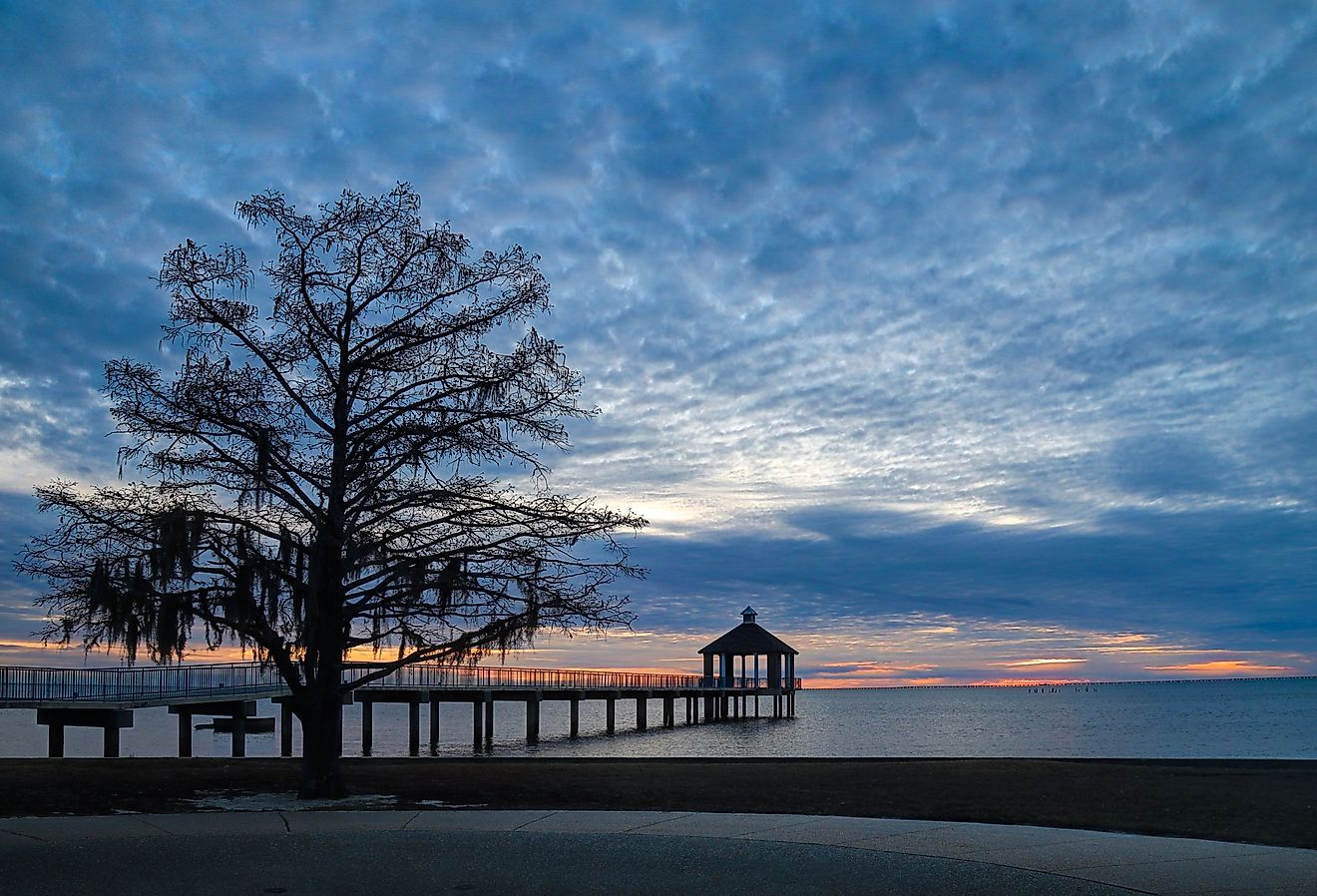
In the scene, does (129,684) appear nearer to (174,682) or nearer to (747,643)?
(174,682)

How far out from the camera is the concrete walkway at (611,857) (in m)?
8.77

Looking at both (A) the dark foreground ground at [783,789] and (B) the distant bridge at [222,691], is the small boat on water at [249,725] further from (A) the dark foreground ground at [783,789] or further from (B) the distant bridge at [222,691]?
(A) the dark foreground ground at [783,789]

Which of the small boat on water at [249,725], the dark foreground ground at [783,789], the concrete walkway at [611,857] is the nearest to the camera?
the concrete walkway at [611,857]

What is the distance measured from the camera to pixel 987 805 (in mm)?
14867

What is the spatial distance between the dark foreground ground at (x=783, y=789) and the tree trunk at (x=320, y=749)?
95cm

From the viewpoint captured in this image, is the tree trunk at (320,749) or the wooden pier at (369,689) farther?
the wooden pier at (369,689)

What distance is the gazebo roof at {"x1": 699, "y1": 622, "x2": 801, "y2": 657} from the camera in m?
73.9

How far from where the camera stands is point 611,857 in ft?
32.7

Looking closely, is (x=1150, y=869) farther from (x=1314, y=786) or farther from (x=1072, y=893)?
(x=1314, y=786)

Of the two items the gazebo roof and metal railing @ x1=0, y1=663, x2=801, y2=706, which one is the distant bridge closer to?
metal railing @ x1=0, y1=663, x2=801, y2=706

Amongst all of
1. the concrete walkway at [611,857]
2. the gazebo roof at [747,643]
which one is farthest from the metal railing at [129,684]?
the gazebo roof at [747,643]

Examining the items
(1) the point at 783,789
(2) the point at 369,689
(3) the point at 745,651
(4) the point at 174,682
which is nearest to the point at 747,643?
(3) the point at 745,651

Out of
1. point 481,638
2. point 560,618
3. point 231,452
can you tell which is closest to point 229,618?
point 231,452

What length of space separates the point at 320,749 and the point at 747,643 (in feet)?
201
